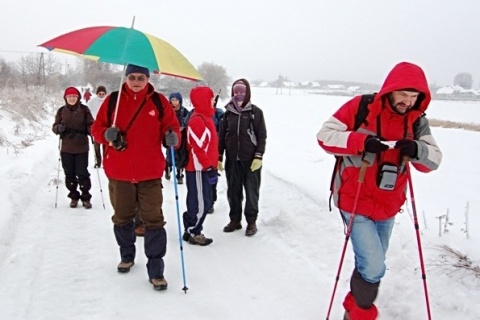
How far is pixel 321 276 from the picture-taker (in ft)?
15.2

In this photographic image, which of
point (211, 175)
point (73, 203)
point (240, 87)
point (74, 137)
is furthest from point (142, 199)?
point (73, 203)

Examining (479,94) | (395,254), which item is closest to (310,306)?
(395,254)

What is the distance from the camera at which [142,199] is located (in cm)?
427

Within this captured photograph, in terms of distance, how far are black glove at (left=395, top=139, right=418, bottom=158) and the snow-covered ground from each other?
155 centimetres

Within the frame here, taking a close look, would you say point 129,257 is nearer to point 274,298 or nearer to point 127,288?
point 127,288

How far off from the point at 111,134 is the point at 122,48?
83cm

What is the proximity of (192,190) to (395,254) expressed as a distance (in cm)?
274

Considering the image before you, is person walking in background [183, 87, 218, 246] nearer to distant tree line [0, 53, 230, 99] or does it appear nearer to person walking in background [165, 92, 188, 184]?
person walking in background [165, 92, 188, 184]

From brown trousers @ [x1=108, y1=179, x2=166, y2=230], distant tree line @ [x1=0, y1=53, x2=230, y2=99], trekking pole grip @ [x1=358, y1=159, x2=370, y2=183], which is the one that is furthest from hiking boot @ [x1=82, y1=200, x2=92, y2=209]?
distant tree line @ [x1=0, y1=53, x2=230, y2=99]

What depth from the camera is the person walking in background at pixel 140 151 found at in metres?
4.09

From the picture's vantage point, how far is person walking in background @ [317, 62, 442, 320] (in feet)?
10.0

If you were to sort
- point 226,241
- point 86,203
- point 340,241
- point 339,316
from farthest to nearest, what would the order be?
point 86,203, point 226,241, point 340,241, point 339,316

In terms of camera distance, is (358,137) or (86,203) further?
(86,203)

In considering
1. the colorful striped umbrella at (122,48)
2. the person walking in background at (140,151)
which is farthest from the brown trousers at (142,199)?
the colorful striped umbrella at (122,48)
